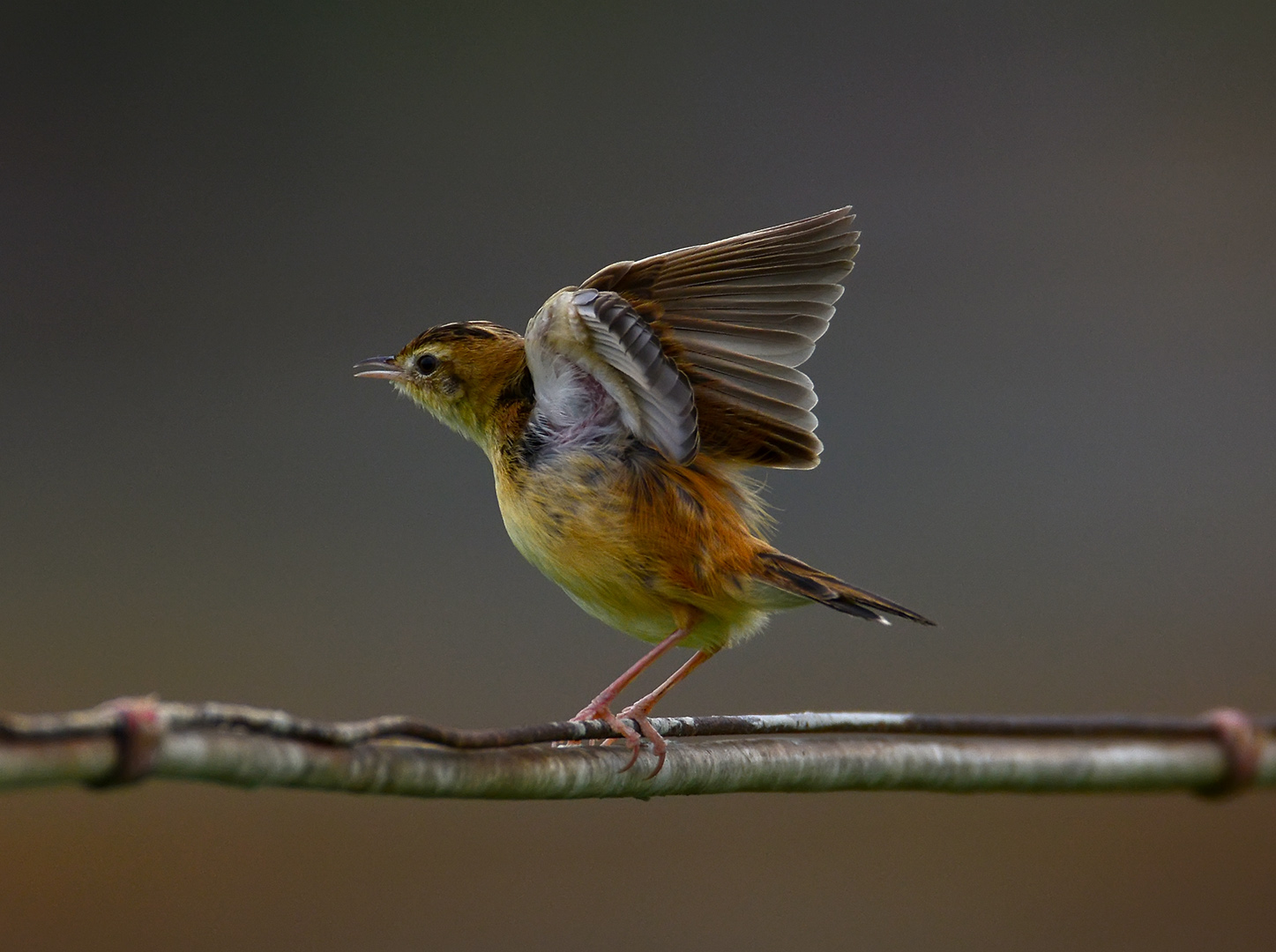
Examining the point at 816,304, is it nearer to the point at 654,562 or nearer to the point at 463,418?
the point at 654,562

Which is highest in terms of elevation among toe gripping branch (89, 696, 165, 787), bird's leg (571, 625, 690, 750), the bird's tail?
the bird's tail

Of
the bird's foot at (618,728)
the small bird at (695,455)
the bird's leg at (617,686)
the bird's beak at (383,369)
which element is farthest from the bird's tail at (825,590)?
the bird's beak at (383,369)

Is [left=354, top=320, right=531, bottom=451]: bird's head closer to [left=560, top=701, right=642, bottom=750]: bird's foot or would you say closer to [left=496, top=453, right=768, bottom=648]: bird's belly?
[left=496, top=453, right=768, bottom=648]: bird's belly

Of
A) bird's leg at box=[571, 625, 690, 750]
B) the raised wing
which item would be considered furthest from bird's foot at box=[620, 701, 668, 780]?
the raised wing

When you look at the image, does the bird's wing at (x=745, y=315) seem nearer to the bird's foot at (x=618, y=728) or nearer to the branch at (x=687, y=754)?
the bird's foot at (x=618, y=728)

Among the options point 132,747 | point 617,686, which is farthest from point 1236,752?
point 132,747

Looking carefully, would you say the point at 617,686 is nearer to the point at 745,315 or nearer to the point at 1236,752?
the point at 745,315
